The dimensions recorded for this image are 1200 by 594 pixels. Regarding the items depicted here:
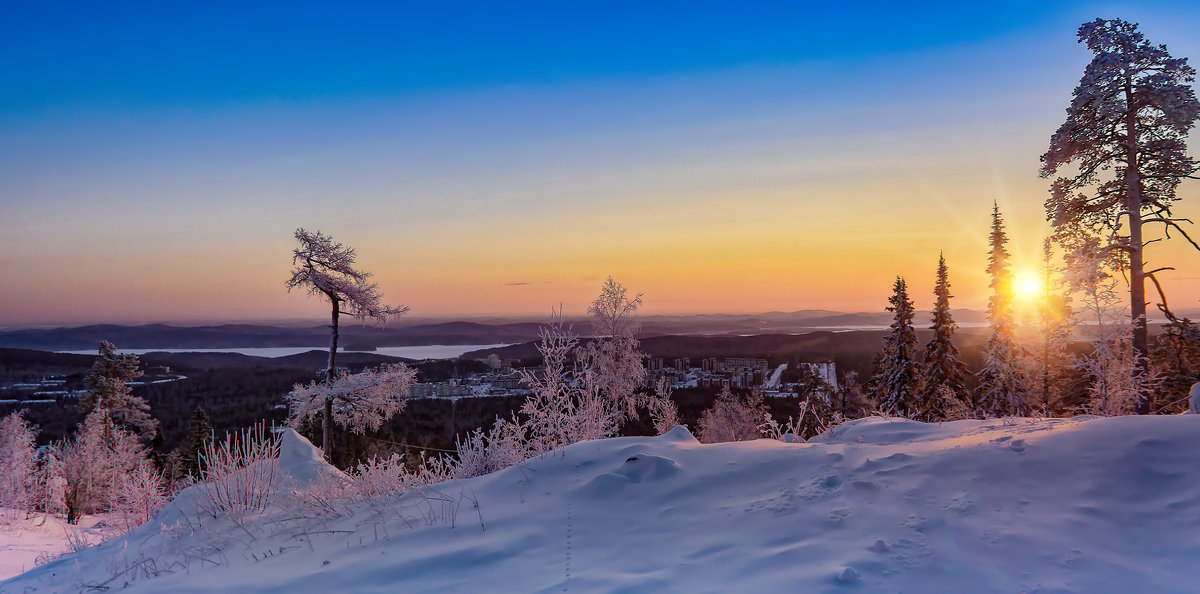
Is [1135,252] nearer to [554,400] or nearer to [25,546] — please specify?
[554,400]

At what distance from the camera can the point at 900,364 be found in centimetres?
3105

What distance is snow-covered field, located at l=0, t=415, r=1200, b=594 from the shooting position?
377 cm

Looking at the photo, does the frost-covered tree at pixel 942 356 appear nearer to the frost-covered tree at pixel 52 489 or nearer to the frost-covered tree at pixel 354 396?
the frost-covered tree at pixel 354 396

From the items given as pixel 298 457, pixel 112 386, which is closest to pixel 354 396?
pixel 298 457

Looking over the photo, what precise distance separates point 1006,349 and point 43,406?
103m

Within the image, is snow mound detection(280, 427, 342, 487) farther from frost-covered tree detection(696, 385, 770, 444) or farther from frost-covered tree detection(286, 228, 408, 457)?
frost-covered tree detection(696, 385, 770, 444)

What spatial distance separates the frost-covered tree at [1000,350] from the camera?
2717cm

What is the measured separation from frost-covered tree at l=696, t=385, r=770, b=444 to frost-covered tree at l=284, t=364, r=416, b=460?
16971mm

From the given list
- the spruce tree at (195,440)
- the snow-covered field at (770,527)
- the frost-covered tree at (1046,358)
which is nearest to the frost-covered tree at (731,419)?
the frost-covered tree at (1046,358)

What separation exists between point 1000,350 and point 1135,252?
16.7 m

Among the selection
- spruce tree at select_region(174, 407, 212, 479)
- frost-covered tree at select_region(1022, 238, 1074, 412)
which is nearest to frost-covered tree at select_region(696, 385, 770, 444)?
frost-covered tree at select_region(1022, 238, 1074, 412)

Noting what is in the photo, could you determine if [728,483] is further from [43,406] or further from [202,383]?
[202,383]

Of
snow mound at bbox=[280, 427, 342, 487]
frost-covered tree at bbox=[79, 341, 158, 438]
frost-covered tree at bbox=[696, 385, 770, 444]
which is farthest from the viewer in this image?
frost-covered tree at bbox=[696, 385, 770, 444]

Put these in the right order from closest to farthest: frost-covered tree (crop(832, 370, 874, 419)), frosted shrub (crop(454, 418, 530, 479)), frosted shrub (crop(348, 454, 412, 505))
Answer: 1. frosted shrub (crop(348, 454, 412, 505))
2. frosted shrub (crop(454, 418, 530, 479))
3. frost-covered tree (crop(832, 370, 874, 419))
